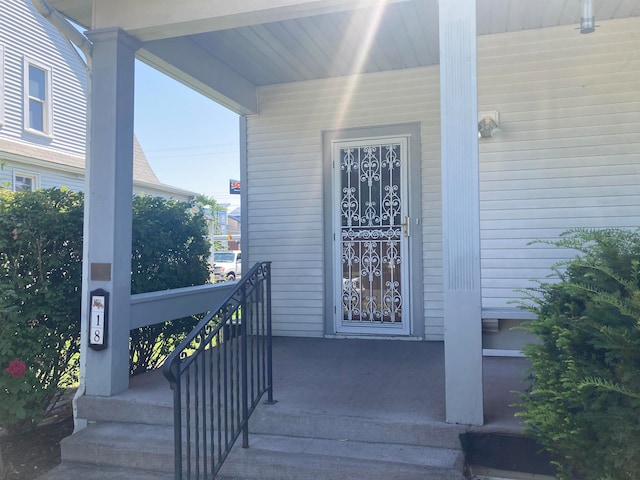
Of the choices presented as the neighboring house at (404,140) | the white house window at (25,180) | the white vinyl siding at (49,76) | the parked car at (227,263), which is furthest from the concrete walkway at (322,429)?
the parked car at (227,263)

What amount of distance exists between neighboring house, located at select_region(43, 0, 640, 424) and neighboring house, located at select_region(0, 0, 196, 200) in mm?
7485

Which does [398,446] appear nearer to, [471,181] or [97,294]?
[471,181]

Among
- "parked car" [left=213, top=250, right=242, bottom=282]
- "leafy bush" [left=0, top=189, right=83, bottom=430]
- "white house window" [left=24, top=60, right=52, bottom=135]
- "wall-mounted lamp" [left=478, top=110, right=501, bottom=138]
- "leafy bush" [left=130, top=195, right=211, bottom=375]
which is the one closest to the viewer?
"leafy bush" [left=0, top=189, right=83, bottom=430]

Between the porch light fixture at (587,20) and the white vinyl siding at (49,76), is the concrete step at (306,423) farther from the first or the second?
the white vinyl siding at (49,76)

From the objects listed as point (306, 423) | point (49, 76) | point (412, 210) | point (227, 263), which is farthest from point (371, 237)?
point (227, 263)

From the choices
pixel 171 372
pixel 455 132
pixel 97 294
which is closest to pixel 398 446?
pixel 171 372

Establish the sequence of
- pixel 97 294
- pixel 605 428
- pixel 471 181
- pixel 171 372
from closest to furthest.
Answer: pixel 605 428 → pixel 171 372 → pixel 471 181 → pixel 97 294

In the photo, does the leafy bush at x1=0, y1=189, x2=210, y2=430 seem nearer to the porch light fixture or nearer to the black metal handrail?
the black metal handrail

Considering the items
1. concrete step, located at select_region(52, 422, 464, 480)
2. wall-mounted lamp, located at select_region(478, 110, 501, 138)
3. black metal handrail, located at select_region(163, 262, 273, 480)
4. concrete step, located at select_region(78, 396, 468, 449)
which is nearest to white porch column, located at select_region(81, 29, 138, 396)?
concrete step, located at select_region(78, 396, 468, 449)

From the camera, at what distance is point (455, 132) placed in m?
2.99

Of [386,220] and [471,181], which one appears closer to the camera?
[471,181]

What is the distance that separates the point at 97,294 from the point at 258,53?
9.23 ft

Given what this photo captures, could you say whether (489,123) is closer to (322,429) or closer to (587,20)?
(587,20)

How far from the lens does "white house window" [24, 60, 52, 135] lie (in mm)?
11578
